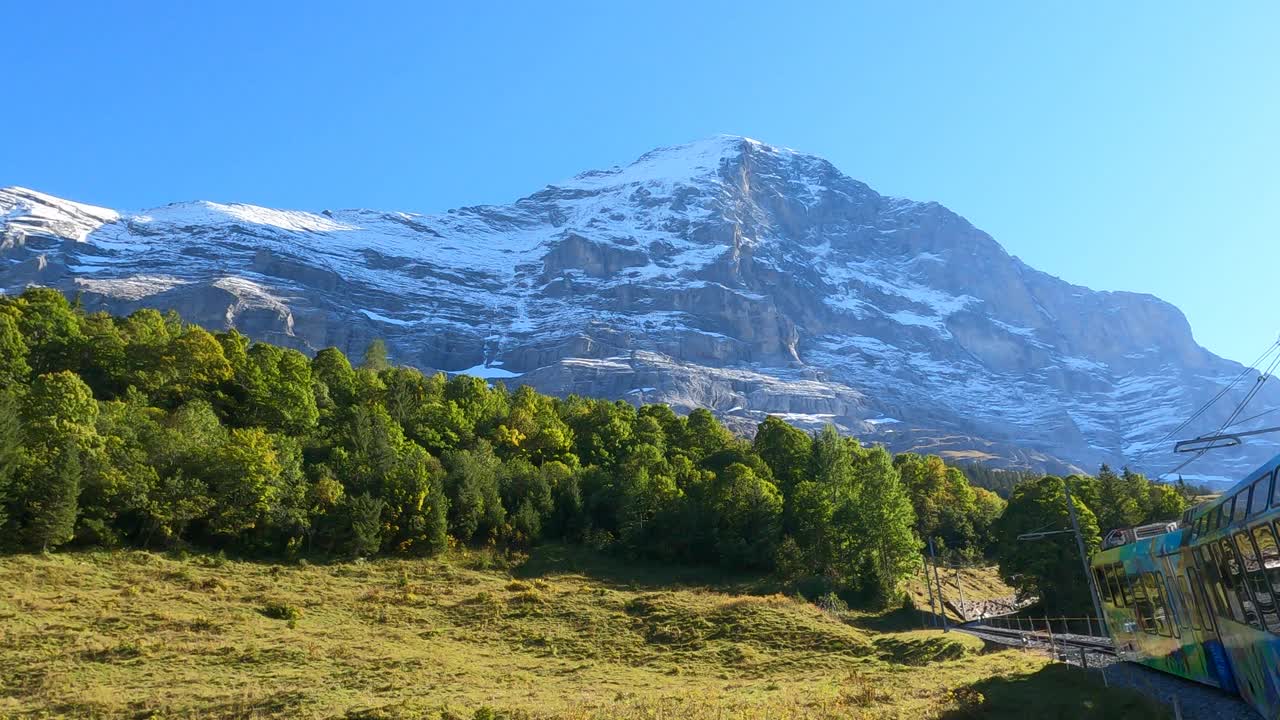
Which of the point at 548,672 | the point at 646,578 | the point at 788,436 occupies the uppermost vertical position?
the point at 788,436

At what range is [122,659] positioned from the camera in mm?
29375

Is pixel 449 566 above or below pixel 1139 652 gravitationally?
above

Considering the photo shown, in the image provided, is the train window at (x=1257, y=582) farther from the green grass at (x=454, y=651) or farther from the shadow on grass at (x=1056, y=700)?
the green grass at (x=454, y=651)

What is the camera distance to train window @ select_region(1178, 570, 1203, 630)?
21.0 metres

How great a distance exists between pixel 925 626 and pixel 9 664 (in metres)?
48.8

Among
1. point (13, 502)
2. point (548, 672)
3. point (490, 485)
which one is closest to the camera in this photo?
point (548, 672)

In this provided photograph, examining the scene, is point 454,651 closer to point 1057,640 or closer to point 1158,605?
point 1158,605

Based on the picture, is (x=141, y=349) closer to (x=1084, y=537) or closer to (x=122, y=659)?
(x=122, y=659)

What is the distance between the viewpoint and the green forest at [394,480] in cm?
5047

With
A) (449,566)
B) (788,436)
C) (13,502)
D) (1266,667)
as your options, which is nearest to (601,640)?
(449,566)

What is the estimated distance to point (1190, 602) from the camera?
2138 centimetres

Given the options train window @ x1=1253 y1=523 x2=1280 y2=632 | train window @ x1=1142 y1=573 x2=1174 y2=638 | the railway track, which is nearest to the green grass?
the railway track

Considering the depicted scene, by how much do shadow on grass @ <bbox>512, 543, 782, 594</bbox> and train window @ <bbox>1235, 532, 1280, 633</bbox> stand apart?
142 ft

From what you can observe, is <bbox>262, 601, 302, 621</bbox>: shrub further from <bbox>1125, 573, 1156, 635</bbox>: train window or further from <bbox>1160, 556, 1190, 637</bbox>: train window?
<bbox>1160, 556, 1190, 637</bbox>: train window
